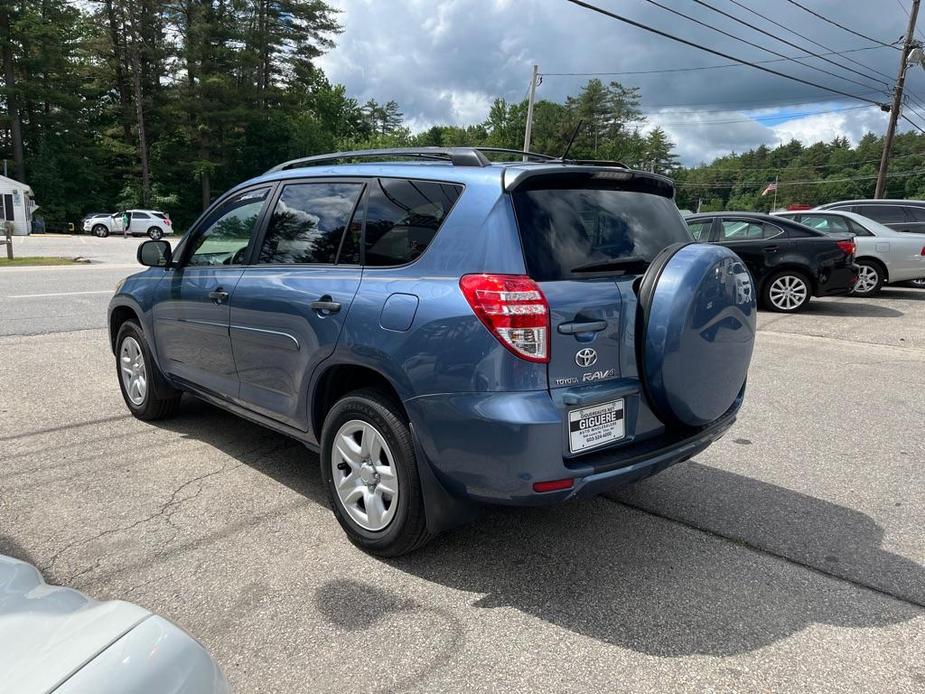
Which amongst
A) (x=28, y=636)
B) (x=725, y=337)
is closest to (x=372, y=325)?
(x=725, y=337)

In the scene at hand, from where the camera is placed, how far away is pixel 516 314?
254 cm

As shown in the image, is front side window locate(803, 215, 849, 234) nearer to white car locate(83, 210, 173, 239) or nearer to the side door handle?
the side door handle

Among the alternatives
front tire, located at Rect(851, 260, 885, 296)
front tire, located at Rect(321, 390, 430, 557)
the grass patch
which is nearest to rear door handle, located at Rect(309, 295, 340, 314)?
front tire, located at Rect(321, 390, 430, 557)

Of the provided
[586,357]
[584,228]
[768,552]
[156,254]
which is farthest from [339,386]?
[768,552]

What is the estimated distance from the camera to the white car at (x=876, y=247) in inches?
482

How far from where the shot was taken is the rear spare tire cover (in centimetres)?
279

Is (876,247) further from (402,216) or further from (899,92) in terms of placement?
(899,92)

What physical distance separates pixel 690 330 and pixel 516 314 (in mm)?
806

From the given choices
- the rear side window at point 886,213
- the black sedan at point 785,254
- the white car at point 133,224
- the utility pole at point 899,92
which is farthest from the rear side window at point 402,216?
the white car at point 133,224

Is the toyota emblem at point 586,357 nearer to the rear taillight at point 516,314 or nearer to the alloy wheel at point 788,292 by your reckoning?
the rear taillight at point 516,314

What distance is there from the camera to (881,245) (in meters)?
12.3

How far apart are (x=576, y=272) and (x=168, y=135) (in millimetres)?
54917

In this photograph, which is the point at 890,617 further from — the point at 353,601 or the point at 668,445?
the point at 353,601

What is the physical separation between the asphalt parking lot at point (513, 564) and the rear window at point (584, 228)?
55.4 inches
